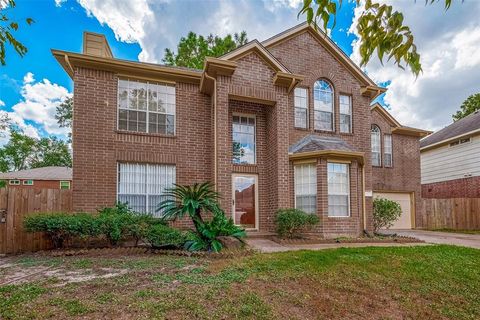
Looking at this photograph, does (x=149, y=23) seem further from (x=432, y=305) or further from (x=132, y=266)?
(x=432, y=305)

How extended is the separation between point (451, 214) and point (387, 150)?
16.1ft

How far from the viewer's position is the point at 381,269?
20.5 feet

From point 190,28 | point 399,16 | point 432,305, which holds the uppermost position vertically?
point 190,28

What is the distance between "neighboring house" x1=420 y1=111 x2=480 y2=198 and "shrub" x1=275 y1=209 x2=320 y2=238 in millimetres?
12534

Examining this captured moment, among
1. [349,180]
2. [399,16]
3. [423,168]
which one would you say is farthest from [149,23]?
[423,168]

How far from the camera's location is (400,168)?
55.0ft

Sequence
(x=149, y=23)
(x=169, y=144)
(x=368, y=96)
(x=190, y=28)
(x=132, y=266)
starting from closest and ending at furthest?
(x=132, y=266)
(x=169, y=144)
(x=368, y=96)
(x=149, y=23)
(x=190, y=28)

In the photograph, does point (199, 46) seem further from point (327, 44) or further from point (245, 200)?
point (245, 200)

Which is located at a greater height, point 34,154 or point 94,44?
point 94,44

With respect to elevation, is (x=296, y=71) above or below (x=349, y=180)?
→ above

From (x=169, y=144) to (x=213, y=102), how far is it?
2.17 m

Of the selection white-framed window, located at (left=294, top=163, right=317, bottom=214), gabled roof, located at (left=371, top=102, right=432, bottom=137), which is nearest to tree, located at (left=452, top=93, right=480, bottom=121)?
gabled roof, located at (left=371, top=102, right=432, bottom=137)

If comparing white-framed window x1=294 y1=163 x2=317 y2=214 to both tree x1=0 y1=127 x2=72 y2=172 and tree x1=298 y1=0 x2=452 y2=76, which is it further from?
tree x1=0 y1=127 x2=72 y2=172

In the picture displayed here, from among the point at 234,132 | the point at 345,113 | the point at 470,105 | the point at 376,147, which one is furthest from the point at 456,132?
the point at 234,132
